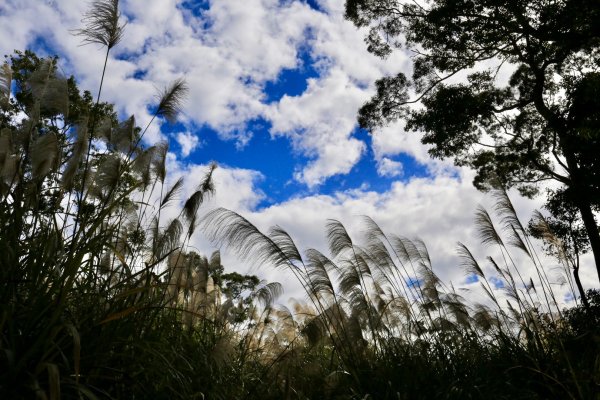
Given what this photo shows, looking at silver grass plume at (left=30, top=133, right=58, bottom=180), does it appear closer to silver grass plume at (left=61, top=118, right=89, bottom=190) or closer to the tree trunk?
silver grass plume at (left=61, top=118, right=89, bottom=190)

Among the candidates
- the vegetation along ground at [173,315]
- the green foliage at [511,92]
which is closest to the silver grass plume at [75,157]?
the vegetation along ground at [173,315]

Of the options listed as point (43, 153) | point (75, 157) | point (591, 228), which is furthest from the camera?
point (591, 228)

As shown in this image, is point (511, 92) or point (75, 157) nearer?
point (75, 157)

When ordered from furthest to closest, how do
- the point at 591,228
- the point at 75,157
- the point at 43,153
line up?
the point at 591,228, the point at 75,157, the point at 43,153

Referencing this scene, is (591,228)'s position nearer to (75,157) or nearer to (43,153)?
(75,157)

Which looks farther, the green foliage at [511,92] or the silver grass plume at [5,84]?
the green foliage at [511,92]

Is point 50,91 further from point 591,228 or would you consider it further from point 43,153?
point 591,228

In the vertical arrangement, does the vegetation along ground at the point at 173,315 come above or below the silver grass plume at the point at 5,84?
below

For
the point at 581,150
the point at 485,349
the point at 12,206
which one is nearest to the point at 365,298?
the point at 485,349

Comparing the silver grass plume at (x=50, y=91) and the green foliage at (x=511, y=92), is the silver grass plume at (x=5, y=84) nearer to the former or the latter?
the silver grass plume at (x=50, y=91)

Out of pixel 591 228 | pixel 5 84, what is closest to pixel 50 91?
pixel 5 84

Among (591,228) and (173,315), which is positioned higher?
(591,228)

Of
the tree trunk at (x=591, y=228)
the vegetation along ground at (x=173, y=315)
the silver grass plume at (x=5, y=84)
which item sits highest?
the tree trunk at (x=591, y=228)

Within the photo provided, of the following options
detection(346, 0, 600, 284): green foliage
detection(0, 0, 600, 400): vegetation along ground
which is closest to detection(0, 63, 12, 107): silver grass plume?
detection(0, 0, 600, 400): vegetation along ground
